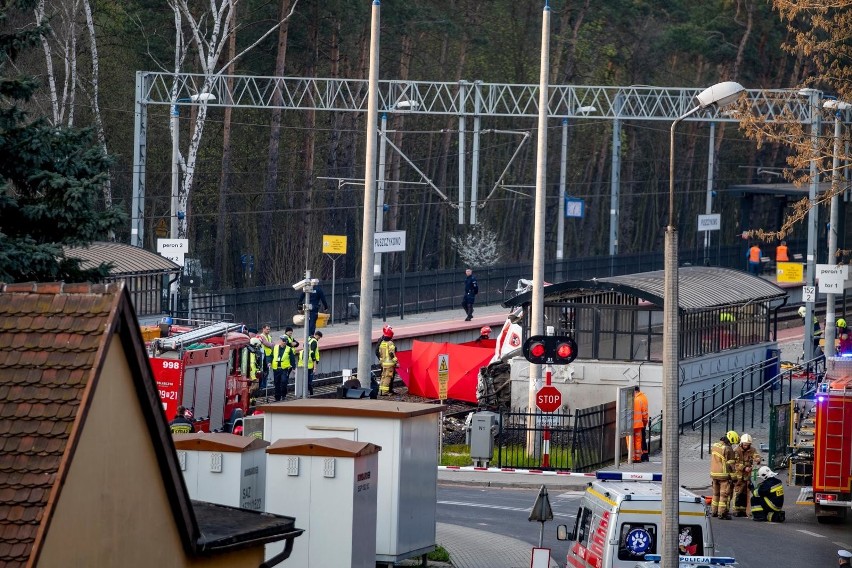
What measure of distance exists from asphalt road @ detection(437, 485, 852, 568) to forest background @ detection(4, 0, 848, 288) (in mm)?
26574

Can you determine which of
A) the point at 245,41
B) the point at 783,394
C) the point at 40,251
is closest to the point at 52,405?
the point at 40,251

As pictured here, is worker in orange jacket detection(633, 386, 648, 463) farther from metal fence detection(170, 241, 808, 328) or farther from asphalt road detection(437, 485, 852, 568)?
metal fence detection(170, 241, 808, 328)

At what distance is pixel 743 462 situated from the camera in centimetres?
2361

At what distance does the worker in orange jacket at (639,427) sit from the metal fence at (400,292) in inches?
541

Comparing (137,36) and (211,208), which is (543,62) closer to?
(137,36)

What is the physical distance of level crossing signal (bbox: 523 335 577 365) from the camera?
2347 cm

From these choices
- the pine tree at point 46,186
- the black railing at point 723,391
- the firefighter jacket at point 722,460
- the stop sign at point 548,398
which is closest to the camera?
the pine tree at point 46,186

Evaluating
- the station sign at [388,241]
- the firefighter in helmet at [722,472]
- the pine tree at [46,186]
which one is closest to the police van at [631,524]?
the pine tree at [46,186]

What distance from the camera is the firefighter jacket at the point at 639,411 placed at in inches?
1131

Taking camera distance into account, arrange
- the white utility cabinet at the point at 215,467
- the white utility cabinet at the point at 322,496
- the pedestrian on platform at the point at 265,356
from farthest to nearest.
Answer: the pedestrian on platform at the point at 265,356
the white utility cabinet at the point at 215,467
the white utility cabinet at the point at 322,496

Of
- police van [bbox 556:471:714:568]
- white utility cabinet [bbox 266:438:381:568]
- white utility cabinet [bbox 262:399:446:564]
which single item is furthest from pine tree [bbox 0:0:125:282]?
police van [bbox 556:471:714:568]

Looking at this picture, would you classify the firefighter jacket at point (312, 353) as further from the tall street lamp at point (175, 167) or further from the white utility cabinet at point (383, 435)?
the white utility cabinet at point (383, 435)

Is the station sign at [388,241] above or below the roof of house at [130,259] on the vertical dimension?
above

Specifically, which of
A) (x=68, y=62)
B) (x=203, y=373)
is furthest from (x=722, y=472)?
(x=68, y=62)
